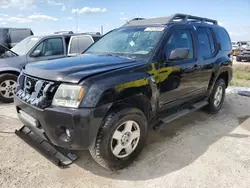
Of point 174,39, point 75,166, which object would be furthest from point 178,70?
point 75,166

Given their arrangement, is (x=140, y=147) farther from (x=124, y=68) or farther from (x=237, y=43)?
(x=237, y=43)

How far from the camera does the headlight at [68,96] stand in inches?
92.5

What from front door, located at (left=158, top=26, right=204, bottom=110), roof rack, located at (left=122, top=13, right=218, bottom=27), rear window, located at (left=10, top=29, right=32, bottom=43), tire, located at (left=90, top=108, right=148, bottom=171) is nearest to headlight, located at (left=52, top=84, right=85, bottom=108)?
tire, located at (left=90, top=108, right=148, bottom=171)

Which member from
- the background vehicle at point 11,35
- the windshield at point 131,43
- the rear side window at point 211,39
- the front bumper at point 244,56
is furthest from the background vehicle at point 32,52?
the front bumper at point 244,56

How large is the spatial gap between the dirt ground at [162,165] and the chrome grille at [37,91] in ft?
2.87

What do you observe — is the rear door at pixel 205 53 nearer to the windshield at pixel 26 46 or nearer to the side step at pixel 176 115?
the side step at pixel 176 115

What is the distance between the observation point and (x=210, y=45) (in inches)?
179

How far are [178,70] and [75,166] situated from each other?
2.05 meters

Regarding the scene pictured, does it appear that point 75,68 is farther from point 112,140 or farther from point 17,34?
point 17,34

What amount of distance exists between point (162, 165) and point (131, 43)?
1886mm

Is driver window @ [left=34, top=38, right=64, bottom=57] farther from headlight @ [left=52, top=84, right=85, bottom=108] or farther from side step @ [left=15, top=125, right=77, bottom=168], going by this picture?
headlight @ [left=52, top=84, right=85, bottom=108]

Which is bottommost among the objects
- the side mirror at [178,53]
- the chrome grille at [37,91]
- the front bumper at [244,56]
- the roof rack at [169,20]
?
the front bumper at [244,56]

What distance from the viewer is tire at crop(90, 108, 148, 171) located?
2539 millimetres

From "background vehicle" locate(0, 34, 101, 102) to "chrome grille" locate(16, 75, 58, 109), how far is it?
1.99 meters
